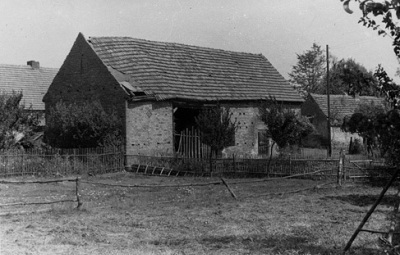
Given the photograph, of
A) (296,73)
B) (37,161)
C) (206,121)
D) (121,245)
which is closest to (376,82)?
(121,245)

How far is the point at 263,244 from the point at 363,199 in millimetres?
7342

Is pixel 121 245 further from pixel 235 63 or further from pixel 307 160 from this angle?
pixel 235 63

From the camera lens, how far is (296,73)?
244 ft

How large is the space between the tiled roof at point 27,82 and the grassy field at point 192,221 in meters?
19.9

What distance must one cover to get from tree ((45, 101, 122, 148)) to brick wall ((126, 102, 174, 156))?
0.74 m

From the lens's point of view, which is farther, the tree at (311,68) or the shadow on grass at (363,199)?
the tree at (311,68)

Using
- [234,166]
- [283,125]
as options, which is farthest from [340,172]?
[234,166]

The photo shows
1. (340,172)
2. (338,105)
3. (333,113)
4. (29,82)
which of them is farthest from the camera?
(338,105)

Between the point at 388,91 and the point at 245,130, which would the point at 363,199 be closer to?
the point at 388,91

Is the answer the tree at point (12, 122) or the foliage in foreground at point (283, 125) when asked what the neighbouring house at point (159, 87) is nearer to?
the tree at point (12, 122)

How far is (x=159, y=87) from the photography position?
25562mm

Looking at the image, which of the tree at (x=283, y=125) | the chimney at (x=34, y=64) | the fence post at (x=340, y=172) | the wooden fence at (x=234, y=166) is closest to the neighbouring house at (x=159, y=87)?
the wooden fence at (x=234, y=166)

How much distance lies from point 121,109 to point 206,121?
4.94 metres

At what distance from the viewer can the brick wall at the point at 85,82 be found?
24.5 metres
